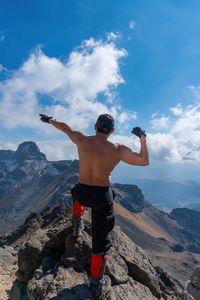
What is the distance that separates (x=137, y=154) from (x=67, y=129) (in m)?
2.37

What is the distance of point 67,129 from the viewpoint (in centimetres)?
614

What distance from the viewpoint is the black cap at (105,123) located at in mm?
5297

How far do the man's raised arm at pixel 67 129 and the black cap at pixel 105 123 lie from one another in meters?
0.63

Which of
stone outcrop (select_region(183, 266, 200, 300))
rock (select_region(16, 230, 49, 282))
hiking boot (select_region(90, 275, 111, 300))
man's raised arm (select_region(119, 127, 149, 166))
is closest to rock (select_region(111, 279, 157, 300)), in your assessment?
hiking boot (select_region(90, 275, 111, 300))

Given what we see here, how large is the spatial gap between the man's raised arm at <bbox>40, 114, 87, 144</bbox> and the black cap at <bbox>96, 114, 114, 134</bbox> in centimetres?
63

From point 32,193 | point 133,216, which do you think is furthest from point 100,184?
point 32,193

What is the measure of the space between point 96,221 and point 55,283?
2066 millimetres

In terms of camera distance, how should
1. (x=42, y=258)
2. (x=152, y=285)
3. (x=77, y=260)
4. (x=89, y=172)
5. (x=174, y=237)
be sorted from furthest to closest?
(x=174, y=237) < (x=42, y=258) < (x=152, y=285) < (x=77, y=260) < (x=89, y=172)

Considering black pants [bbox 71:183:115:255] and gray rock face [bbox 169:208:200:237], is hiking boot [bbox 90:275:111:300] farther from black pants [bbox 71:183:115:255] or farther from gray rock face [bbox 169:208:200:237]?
gray rock face [bbox 169:208:200:237]

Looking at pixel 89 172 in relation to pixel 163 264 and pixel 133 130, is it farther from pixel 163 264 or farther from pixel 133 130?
pixel 163 264

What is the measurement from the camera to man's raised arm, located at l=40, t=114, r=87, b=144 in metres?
5.80

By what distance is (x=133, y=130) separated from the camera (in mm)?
5047

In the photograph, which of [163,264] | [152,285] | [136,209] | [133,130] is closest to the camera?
[133,130]

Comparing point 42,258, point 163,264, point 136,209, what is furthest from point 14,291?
point 136,209
